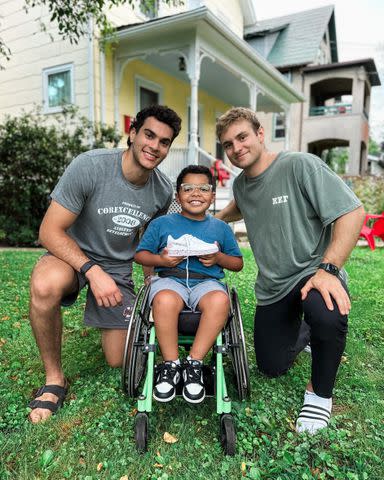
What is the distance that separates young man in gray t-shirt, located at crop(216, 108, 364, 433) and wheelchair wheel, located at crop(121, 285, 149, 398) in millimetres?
788

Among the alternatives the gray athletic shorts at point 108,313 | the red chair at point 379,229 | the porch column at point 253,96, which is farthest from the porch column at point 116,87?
the gray athletic shorts at point 108,313

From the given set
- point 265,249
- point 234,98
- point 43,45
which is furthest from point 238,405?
point 234,98

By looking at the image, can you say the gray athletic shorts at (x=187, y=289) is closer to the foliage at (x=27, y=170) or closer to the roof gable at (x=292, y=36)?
the foliage at (x=27, y=170)

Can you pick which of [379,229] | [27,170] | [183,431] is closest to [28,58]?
[27,170]

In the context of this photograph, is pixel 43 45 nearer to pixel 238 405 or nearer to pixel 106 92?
pixel 106 92

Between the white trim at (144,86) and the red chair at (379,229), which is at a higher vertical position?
the white trim at (144,86)

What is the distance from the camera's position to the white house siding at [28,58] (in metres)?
9.07

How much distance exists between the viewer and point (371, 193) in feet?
38.1

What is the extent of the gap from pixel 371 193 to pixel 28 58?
10.0 metres

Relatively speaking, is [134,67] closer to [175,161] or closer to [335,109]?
[175,161]

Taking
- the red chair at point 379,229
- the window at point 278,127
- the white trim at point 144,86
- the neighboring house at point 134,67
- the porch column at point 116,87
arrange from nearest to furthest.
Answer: the red chair at point 379,229 < the neighboring house at point 134,67 < the porch column at point 116,87 < the white trim at point 144,86 < the window at point 278,127

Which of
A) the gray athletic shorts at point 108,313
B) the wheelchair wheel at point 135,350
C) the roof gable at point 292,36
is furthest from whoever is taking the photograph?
the roof gable at point 292,36

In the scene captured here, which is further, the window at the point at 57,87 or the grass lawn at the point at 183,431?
the window at the point at 57,87

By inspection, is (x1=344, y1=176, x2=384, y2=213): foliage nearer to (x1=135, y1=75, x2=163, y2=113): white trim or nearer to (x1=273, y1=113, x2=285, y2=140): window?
(x1=135, y1=75, x2=163, y2=113): white trim
